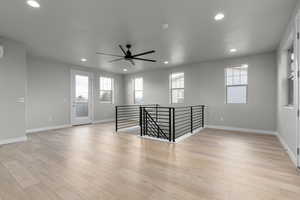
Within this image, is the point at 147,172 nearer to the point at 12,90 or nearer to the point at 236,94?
the point at 12,90

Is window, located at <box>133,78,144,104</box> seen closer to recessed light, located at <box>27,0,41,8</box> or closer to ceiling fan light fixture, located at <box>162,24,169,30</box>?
ceiling fan light fixture, located at <box>162,24,169,30</box>

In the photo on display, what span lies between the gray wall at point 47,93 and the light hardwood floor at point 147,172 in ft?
6.60

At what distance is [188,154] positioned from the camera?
2965 mm

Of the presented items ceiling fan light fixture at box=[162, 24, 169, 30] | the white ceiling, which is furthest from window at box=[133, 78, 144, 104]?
ceiling fan light fixture at box=[162, 24, 169, 30]

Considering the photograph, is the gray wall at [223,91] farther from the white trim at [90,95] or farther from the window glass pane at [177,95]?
the white trim at [90,95]

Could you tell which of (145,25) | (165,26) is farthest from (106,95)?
(165,26)

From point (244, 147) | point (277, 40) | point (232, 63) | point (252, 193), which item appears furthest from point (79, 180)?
point (232, 63)

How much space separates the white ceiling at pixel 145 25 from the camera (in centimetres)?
237

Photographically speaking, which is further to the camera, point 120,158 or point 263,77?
point 263,77

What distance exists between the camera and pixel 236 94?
5.35 meters

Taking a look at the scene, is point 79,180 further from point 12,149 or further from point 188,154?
point 12,149

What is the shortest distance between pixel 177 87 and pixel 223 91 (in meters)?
2.00

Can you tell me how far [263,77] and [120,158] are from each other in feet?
16.9

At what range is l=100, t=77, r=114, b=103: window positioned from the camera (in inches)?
298
